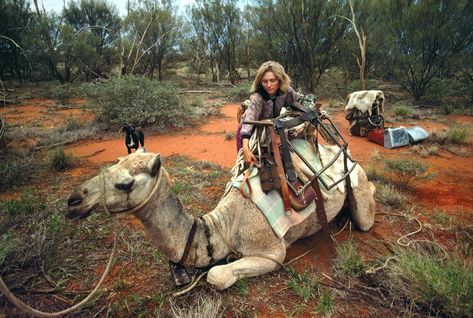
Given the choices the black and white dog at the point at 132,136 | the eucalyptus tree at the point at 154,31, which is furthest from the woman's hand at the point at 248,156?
the eucalyptus tree at the point at 154,31

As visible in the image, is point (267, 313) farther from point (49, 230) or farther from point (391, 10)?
point (391, 10)

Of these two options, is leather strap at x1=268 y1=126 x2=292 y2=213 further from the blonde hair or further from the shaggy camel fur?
the blonde hair

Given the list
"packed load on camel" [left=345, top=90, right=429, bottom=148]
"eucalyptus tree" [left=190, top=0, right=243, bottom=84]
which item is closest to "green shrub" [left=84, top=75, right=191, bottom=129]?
"packed load on camel" [left=345, top=90, right=429, bottom=148]

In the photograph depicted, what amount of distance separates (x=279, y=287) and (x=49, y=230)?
109 inches

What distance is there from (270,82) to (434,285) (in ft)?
8.42

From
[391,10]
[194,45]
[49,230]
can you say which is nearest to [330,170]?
[49,230]

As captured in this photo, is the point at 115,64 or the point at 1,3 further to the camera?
the point at 115,64

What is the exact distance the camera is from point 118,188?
6.65 feet

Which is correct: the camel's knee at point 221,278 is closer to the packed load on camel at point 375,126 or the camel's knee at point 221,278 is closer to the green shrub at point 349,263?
the green shrub at point 349,263

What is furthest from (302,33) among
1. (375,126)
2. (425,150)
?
(425,150)

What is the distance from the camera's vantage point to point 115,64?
27.2 m

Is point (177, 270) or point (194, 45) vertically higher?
point (194, 45)

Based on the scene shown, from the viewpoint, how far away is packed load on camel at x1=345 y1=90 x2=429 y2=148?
25.0 feet

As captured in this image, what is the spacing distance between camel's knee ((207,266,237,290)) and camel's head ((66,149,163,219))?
3.00 feet
